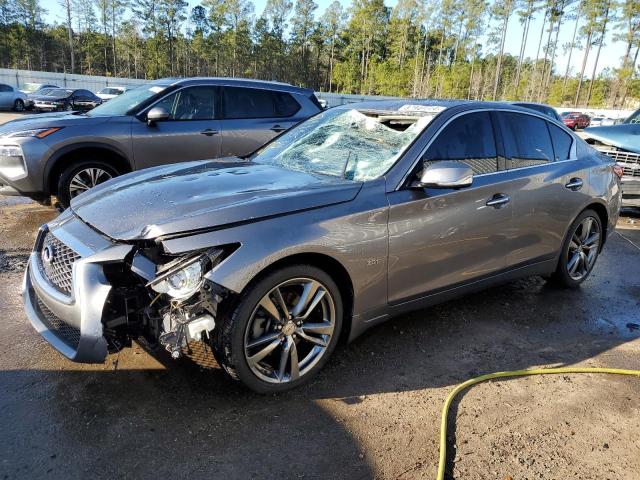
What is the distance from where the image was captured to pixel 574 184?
4414mm

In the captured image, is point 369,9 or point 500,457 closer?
point 500,457

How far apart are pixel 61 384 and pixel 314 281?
1.58m

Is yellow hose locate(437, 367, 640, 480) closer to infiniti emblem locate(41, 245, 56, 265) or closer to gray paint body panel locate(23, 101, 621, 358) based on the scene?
gray paint body panel locate(23, 101, 621, 358)

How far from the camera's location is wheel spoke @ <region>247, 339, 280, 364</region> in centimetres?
271

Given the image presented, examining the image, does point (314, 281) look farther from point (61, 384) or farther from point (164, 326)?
point (61, 384)

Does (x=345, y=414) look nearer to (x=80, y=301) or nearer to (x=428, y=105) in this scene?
(x=80, y=301)

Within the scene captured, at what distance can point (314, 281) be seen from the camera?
2846 millimetres

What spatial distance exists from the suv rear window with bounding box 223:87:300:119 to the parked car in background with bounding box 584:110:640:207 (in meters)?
5.17

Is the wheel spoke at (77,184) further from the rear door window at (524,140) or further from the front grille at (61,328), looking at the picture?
the rear door window at (524,140)

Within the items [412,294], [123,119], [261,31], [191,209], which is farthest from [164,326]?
[261,31]

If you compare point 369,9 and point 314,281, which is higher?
point 369,9

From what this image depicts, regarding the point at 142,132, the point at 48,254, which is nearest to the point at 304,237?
the point at 48,254

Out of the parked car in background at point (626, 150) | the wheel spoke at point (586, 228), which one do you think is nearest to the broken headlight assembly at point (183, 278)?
the wheel spoke at point (586, 228)

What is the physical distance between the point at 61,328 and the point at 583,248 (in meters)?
4.55
